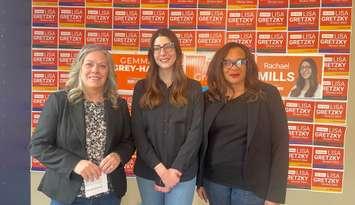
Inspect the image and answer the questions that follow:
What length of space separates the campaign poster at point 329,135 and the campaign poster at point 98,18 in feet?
5.82

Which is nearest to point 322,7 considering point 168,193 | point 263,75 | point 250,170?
point 263,75

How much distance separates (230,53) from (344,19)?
4.00 ft

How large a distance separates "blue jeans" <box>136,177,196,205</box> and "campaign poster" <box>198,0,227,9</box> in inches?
55.9

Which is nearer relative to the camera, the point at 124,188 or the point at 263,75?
the point at 124,188

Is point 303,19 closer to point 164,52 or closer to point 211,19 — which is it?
point 211,19

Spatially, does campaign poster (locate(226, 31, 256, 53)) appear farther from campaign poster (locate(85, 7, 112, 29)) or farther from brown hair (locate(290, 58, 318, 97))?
campaign poster (locate(85, 7, 112, 29))

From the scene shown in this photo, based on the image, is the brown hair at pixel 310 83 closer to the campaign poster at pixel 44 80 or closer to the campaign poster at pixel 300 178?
the campaign poster at pixel 300 178

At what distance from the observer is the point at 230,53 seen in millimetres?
2123

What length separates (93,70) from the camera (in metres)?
1.98

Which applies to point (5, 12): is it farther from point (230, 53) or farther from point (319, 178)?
point (319, 178)

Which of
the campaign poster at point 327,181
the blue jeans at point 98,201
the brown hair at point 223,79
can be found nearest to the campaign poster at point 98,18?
the brown hair at point 223,79

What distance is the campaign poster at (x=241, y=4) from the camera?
3.00 metres

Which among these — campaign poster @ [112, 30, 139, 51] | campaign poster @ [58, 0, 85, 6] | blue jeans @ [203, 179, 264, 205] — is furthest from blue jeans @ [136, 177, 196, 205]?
campaign poster @ [58, 0, 85, 6]

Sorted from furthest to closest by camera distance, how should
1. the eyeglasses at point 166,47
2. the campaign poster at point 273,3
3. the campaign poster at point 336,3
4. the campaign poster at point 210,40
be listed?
the campaign poster at point 210,40
the campaign poster at point 273,3
the campaign poster at point 336,3
the eyeglasses at point 166,47
